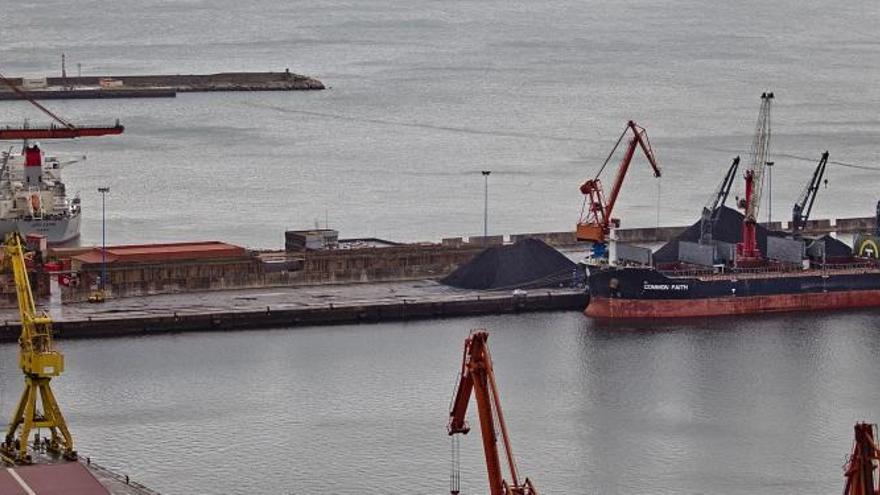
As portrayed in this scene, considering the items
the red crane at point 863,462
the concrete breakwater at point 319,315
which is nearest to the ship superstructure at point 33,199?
the concrete breakwater at point 319,315

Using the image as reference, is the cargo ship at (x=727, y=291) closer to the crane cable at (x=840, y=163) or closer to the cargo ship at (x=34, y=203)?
the cargo ship at (x=34, y=203)

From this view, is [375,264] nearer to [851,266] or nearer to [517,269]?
[517,269]

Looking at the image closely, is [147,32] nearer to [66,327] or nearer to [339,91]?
[339,91]

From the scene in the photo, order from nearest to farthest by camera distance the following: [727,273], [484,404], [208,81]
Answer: [484,404] → [727,273] → [208,81]

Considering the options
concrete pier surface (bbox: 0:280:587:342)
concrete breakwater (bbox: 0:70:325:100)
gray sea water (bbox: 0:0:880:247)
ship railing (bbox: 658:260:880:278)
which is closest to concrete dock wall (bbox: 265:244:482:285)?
concrete pier surface (bbox: 0:280:587:342)

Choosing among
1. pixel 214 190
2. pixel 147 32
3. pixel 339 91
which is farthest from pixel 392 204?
pixel 147 32

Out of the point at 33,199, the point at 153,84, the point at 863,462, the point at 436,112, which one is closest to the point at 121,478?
the point at 863,462

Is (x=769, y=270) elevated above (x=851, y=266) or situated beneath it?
situated beneath
